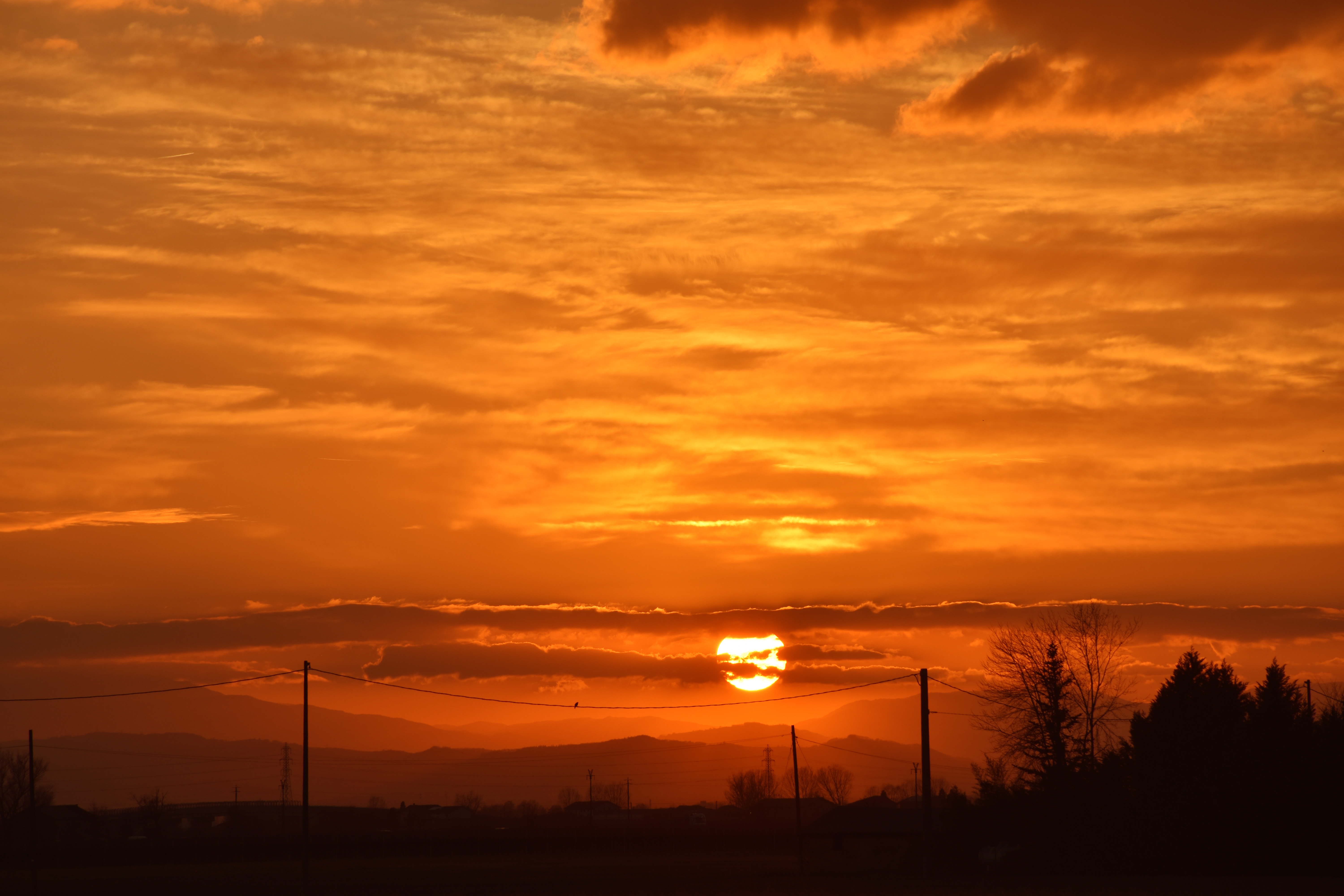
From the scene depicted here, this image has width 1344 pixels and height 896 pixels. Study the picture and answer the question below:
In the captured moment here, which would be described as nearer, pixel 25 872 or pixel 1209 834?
pixel 1209 834

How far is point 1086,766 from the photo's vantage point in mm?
74125

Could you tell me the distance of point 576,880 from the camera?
2788 inches

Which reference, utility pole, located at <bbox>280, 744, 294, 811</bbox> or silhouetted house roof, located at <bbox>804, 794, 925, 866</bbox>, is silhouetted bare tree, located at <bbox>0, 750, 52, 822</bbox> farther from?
silhouetted house roof, located at <bbox>804, 794, 925, 866</bbox>

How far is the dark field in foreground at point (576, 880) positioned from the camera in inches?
2089

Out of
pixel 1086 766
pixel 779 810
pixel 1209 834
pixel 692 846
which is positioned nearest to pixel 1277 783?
pixel 1209 834

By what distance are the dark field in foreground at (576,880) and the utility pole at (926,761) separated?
1.97 meters

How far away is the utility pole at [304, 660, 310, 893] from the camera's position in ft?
194

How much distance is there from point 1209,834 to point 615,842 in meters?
79.3

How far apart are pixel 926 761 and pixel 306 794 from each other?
2718 centimetres

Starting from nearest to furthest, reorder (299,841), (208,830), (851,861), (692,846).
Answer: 1. (851,861)
2. (299,841)
3. (692,846)
4. (208,830)

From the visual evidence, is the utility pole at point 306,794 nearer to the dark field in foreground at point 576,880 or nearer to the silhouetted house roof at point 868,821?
the dark field in foreground at point 576,880

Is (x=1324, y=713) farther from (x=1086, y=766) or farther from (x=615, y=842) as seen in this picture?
(x=615, y=842)

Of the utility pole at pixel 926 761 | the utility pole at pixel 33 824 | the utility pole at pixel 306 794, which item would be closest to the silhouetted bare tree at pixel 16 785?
the utility pole at pixel 33 824

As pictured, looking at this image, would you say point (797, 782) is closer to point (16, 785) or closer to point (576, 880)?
point (576, 880)
